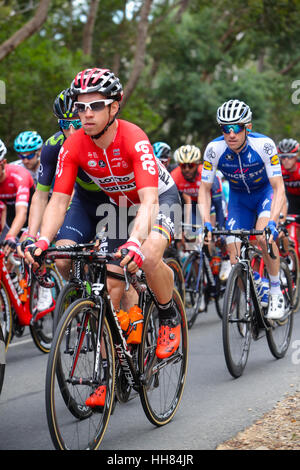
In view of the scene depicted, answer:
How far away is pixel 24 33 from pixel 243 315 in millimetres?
9903

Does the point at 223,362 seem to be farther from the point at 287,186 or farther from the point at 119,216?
the point at 287,186

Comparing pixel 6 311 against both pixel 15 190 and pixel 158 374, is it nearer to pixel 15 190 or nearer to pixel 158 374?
pixel 15 190

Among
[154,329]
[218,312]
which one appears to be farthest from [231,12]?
[154,329]

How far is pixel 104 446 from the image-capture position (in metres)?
4.58

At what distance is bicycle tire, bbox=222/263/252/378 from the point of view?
6262mm

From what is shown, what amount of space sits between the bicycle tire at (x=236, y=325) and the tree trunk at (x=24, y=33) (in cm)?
918

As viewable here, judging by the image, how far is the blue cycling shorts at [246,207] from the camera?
7566 millimetres

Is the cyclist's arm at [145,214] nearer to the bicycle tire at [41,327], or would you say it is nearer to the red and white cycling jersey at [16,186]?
the bicycle tire at [41,327]

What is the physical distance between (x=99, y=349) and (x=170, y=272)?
90 cm

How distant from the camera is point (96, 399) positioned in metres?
4.34

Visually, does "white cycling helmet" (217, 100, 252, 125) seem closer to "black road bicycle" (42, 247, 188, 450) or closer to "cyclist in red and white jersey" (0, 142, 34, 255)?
"cyclist in red and white jersey" (0, 142, 34, 255)

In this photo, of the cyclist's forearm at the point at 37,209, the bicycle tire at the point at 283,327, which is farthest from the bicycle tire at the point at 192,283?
the cyclist's forearm at the point at 37,209

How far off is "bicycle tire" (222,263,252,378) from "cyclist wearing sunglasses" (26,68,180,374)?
1220 millimetres

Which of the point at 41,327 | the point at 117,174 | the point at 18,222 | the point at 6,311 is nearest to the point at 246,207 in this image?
the point at 18,222
